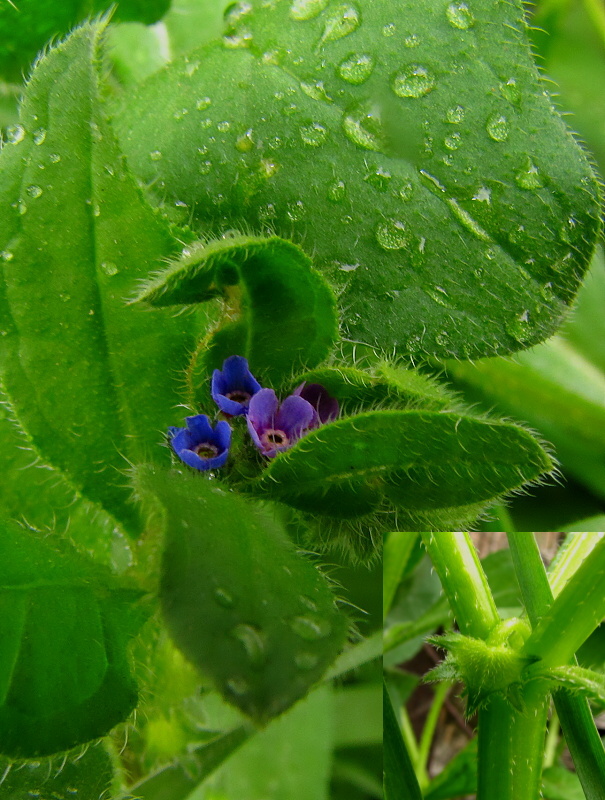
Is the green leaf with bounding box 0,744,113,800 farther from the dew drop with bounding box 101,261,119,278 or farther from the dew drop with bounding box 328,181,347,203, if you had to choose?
the dew drop with bounding box 328,181,347,203

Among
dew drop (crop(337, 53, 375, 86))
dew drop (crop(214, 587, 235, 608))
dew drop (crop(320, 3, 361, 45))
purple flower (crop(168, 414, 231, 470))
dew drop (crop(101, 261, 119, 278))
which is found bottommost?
purple flower (crop(168, 414, 231, 470))

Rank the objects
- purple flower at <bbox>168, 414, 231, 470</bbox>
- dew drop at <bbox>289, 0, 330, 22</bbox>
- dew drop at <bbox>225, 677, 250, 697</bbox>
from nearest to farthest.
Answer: dew drop at <bbox>225, 677, 250, 697</bbox>
purple flower at <bbox>168, 414, 231, 470</bbox>
dew drop at <bbox>289, 0, 330, 22</bbox>

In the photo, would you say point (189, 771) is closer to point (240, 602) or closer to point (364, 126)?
point (240, 602)

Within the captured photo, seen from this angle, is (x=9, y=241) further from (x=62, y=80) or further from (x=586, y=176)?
(x=586, y=176)

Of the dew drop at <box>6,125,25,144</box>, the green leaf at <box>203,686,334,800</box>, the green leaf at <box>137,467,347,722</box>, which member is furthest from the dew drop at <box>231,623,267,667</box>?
the dew drop at <box>6,125,25,144</box>

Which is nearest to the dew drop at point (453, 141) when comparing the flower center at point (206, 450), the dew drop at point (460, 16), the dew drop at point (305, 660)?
the dew drop at point (460, 16)

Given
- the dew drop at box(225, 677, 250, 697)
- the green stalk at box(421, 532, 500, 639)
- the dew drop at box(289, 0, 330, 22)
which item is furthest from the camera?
the dew drop at box(289, 0, 330, 22)

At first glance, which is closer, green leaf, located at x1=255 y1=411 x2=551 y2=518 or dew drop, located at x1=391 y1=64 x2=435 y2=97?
green leaf, located at x1=255 y1=411 x2=551 y2=518
